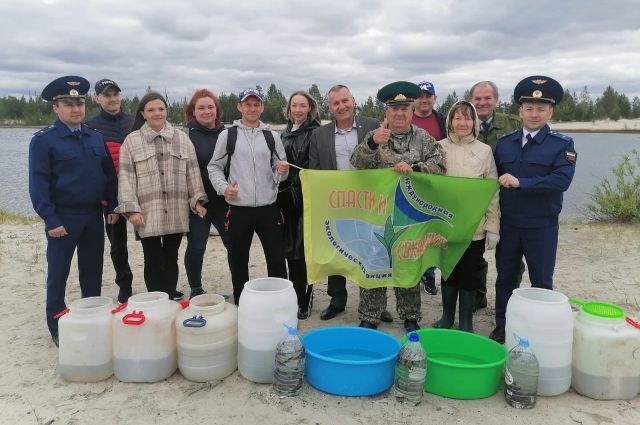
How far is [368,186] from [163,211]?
6.14 ft

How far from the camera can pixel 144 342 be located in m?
3.73

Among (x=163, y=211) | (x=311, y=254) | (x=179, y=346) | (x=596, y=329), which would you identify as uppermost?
(x=163, y=211)

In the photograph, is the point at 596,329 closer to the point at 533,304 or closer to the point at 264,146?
the point at 533,304

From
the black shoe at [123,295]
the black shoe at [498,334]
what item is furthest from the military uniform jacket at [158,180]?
the black shoe at [498,334]

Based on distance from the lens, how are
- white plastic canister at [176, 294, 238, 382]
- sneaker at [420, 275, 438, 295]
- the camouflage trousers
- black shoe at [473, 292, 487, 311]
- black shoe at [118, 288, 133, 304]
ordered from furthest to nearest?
sneaker at [420, 275, 438, 295]
black shoe at [118, 288, 133, 304]
black shoe at [473, 292, 487, 311]
the camouflage trousers
white plastic canister at [176, 294, 238, 382]

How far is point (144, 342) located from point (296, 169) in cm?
213

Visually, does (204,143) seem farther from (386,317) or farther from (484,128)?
(484,128)

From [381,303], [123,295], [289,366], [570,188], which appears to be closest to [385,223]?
[381,303]

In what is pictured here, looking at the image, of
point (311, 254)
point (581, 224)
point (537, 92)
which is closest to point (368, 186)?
point (311, 254)

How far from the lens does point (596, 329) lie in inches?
140

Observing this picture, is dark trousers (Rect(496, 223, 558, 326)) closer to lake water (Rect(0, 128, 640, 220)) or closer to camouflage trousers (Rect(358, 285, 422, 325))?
camouflage trousers (Rect(358, 285, 422, 325))

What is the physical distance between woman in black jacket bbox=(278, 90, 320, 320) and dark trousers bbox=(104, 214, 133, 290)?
1926 mm

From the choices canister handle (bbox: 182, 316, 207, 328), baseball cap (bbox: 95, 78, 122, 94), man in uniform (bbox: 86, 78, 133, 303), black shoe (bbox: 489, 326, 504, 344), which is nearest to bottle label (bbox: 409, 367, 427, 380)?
black shoe (bbox: 489, 326, 504, 344)

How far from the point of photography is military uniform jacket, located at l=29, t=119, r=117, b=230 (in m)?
4.10
